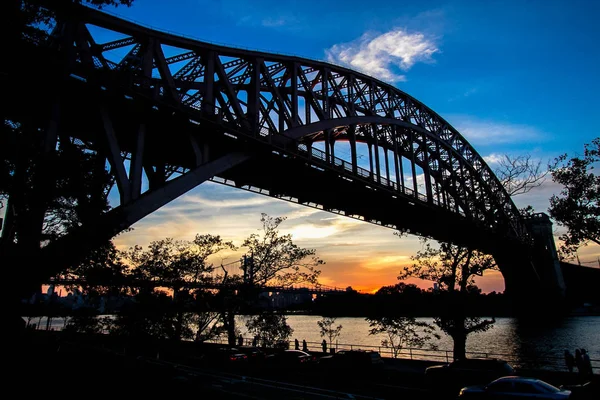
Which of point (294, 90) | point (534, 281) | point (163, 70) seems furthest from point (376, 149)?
point (534, 281)

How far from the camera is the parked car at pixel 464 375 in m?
20.1

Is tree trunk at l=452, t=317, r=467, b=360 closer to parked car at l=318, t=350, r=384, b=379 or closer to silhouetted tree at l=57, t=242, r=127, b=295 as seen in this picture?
parked car at l=318, t=350, r=384, b=379

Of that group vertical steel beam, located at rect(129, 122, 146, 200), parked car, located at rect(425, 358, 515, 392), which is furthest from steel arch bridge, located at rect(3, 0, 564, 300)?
parked car, located at rect(425, 358, 515, 392)

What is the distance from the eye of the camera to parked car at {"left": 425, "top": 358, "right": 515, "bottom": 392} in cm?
2009

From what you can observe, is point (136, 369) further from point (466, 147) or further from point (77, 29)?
point (466, 147)

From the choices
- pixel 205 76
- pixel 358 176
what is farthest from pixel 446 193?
pixel 205 76

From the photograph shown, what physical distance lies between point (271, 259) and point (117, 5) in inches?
1093

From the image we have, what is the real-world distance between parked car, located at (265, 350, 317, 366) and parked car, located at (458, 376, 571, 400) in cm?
1366

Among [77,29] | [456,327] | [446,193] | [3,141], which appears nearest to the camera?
[3,141]

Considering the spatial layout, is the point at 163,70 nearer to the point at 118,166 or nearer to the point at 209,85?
the point at 209,85

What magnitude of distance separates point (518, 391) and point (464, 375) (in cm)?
590

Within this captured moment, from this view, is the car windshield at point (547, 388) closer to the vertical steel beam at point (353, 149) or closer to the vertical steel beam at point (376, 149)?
the vertical steel beam at point (353, 149)

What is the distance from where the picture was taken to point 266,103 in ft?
129

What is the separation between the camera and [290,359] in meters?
28.9
